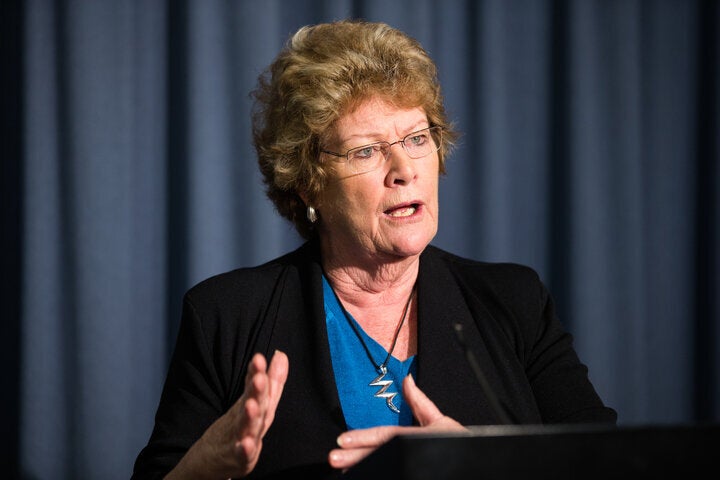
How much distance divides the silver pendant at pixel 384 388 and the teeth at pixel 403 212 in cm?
33

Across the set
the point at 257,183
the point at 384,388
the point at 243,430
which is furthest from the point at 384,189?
the point at 257,183

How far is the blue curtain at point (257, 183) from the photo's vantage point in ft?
8.60

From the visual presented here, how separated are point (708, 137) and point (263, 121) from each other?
1.92 metres

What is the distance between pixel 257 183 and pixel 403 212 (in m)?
1.07

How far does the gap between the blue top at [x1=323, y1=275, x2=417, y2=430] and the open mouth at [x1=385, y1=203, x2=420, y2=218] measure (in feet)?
0.84

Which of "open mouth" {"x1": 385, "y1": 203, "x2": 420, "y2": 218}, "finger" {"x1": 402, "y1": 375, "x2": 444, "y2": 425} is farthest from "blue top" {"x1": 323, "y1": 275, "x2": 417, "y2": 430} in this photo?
"finger" {"x1": 402, "y1": 375, "x2": 444, "y2": 425}

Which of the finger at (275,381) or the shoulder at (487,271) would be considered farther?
the shoulder at (487,271)

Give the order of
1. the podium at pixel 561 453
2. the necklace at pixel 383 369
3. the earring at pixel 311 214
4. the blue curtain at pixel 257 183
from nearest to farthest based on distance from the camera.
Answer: the podium at pixel 561 453 < the necklace at pixel 383 369 < the earring at pixel 311 214 < the blue curtain at pixel 257 183

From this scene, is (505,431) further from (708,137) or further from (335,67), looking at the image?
(708,137)

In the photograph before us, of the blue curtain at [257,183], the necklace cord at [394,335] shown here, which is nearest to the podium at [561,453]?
the necklace cord at [394,335]

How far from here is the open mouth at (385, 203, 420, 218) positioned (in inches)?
71.0

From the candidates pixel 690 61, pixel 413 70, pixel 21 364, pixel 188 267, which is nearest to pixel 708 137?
pixel 690 61

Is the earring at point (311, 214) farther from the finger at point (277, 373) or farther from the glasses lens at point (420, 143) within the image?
the finger at point (277, 373)

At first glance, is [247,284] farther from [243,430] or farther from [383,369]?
[243,430]
